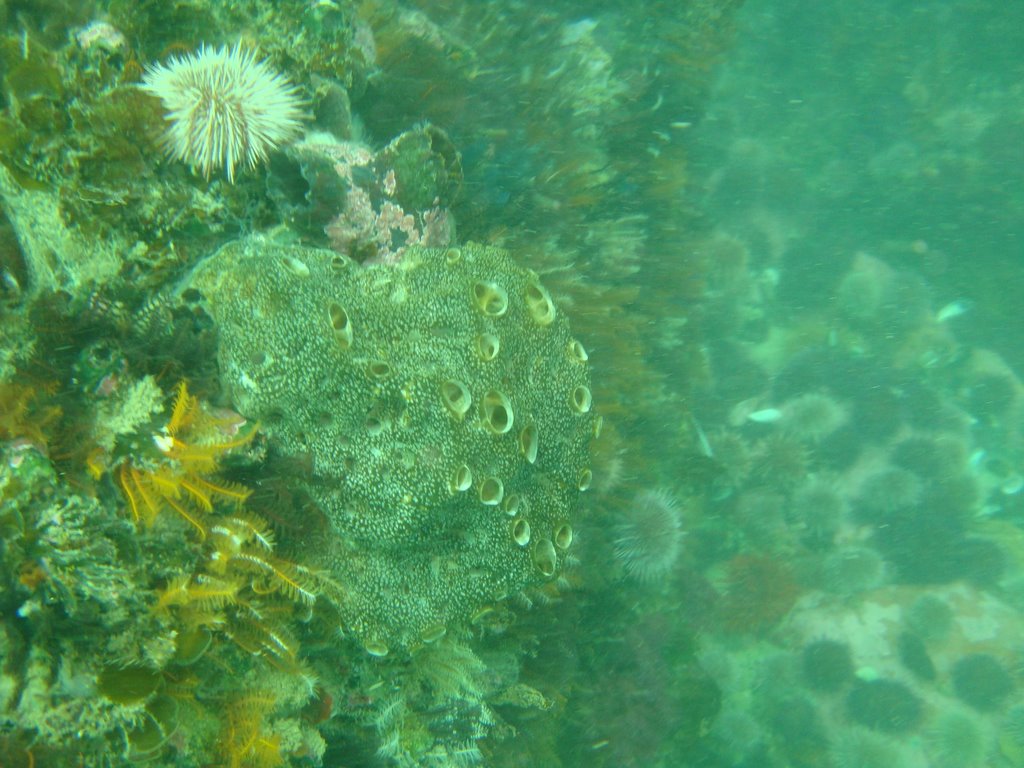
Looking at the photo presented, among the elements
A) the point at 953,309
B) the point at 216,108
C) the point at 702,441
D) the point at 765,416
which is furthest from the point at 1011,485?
the point at 216,108

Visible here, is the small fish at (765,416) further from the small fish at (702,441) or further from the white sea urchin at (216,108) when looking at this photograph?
the white sea urchin at (216,108)

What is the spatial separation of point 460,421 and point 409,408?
9.7 inches

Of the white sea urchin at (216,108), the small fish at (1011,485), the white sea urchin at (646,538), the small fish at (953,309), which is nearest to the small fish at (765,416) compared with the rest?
the white sea urchin at (646,538)

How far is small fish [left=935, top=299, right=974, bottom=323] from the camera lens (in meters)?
10.4

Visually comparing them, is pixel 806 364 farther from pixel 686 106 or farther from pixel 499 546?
pixel 499 546

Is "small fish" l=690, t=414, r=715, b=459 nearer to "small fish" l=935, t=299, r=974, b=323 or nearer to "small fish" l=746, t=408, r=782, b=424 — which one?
"small fish" l=746, t=408, r=782, b=424

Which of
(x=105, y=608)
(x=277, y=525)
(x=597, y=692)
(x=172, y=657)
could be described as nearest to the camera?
(x=105, y=608)

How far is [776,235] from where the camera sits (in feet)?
32.6

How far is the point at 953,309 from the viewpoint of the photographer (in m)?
10.5

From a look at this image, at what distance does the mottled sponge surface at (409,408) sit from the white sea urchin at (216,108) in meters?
0.43

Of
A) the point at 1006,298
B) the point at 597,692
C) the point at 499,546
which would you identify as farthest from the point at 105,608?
the point at 1006,298

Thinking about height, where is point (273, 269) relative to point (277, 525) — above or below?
above

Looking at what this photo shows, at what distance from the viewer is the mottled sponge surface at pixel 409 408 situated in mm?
2494

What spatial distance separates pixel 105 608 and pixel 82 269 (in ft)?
4.73
